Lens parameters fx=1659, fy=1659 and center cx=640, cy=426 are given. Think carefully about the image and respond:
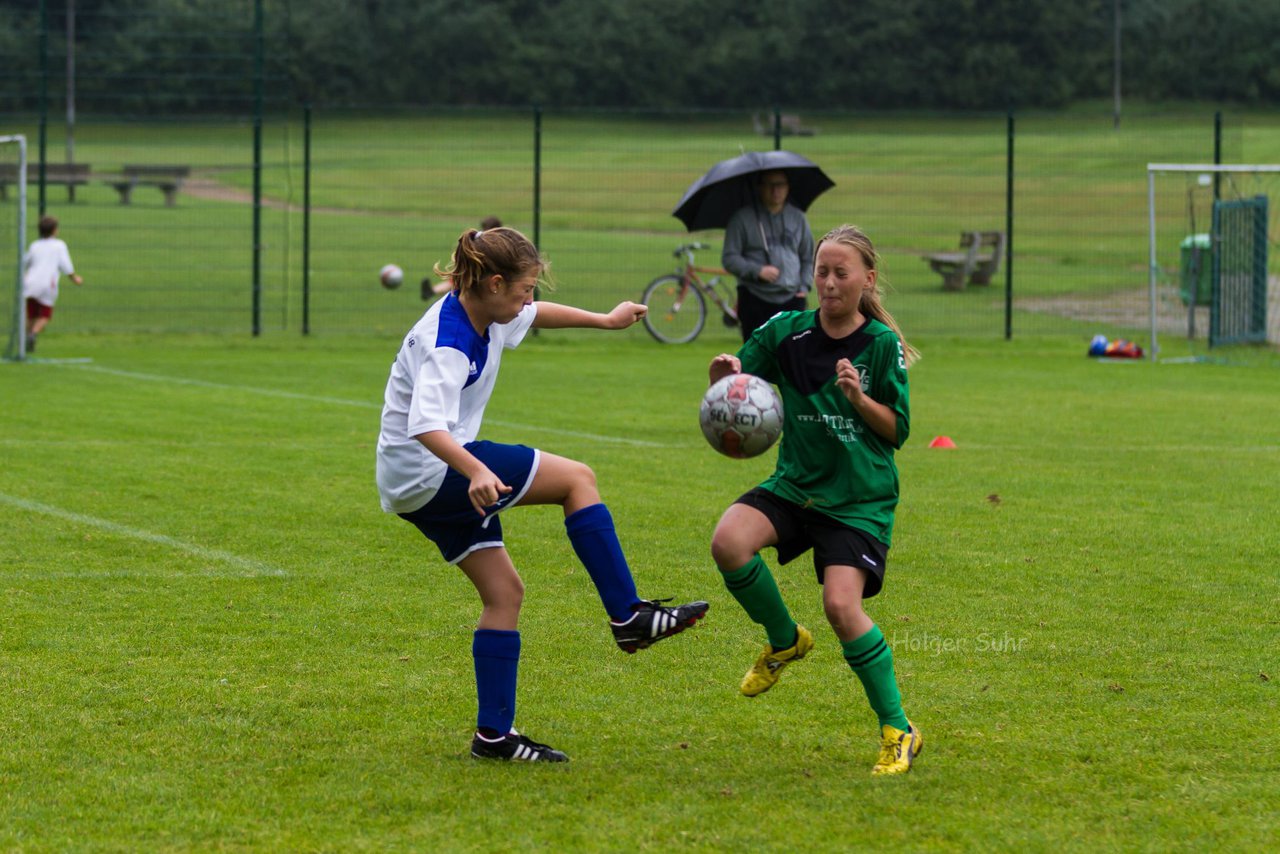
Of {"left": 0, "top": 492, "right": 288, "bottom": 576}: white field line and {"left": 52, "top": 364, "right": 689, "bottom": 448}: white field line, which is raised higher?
{"left": 52, "top": 364, "right": 689, "bottom": 448}: white field line

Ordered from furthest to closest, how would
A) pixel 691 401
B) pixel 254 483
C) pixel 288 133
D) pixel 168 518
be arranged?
pixel 288 133 → pixel 691 401 → pixel 254 483 → pixel 168 518

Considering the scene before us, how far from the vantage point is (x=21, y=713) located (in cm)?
550

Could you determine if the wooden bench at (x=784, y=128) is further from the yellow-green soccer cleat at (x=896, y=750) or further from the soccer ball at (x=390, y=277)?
the yellow-green soccer cleat at (x=896, y=750)

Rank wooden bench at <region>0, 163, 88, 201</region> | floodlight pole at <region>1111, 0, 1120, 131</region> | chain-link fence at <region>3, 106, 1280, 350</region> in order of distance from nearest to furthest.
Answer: wooden bench at <region>0, 163, 88, 201</region> < chain-link fence at <region>3, 106, 1280, 350</region> < floodlight pole at <region>1111, 0, 1120, 131</region>

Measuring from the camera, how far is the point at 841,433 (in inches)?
205

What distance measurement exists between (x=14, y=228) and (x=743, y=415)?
16626mm

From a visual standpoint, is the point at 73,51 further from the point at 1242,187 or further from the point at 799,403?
the point at 799,403

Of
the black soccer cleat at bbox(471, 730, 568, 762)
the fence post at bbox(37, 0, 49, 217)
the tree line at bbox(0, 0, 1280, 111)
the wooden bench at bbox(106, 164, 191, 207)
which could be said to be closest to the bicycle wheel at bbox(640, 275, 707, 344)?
the fence post at bbox(37, 0, 49, 217)

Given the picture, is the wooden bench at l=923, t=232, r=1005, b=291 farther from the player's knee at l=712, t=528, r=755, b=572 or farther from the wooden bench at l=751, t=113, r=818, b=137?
the player's knee at l=712, t=528, r=755, b=572

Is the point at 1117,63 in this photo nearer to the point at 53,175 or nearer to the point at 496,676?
the point at 53,175

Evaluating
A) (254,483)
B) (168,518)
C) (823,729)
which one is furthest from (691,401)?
(823,729)

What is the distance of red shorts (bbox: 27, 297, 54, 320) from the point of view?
1869cm

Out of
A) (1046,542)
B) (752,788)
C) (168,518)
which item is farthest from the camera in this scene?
(168,518)

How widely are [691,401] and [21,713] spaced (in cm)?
949
